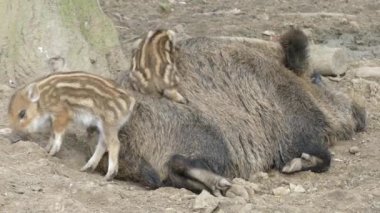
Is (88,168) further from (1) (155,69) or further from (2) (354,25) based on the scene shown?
(2) (354,25)

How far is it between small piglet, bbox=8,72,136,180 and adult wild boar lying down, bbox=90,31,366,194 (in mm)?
207

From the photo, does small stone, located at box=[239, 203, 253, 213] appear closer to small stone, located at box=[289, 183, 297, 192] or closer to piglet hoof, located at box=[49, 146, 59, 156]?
small stone, located at box=[289, 183, 297, 192]

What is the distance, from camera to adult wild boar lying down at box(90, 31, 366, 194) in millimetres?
6246

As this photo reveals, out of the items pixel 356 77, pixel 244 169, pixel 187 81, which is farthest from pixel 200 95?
pixel 356 77

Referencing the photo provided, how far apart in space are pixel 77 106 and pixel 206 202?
3.58 ft

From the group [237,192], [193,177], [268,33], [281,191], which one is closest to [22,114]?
[193,177]

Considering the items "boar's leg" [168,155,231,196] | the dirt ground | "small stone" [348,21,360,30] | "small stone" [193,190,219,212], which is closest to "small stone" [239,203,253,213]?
the dirt ground

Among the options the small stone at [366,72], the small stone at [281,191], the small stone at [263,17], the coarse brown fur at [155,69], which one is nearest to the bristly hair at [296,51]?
the coarse brown fur at [155,69]

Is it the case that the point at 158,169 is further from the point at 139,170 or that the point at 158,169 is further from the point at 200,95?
the point at 200,95

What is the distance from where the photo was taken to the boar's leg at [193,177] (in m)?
6.15

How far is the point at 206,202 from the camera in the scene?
552cm

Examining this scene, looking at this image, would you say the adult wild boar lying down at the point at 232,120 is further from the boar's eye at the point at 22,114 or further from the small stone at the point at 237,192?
the boar's eye at the point at 22,114

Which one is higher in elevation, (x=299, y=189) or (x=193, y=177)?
(x=193, y=177)

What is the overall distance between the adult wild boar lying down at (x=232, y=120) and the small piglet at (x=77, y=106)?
207mm
